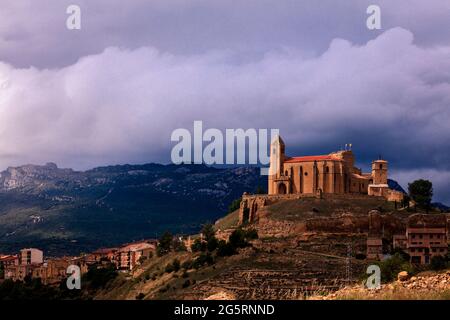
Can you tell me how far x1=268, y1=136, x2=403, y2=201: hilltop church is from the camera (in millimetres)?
79688

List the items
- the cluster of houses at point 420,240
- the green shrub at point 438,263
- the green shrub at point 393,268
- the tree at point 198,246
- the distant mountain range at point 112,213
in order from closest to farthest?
the green shrub at point 393,268
the green shrub at point 438,263
the cluster of houses at point 420,240
the tree at point 198,246
the distant mountain range at point 112,213

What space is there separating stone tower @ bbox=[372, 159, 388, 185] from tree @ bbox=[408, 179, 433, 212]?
366 cm

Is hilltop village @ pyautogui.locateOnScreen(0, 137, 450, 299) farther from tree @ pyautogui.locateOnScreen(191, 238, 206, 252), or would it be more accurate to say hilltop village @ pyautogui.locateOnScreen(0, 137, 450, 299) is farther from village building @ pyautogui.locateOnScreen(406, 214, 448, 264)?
tree @ pyautogui.locateOnScreen(191, 238, 206, 252)

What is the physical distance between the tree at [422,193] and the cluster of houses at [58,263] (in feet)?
118

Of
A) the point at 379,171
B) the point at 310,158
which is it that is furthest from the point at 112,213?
the point at 379,171

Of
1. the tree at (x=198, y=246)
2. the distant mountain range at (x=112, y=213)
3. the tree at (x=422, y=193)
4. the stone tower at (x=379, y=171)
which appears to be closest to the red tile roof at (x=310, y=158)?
the stone tower at (x=379, y=171)

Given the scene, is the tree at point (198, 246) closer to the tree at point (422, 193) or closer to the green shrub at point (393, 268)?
the tree at point (422, 193)

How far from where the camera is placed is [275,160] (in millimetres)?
82250

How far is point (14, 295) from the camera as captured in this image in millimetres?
83375

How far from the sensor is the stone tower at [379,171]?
80375mm

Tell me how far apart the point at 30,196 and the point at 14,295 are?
11461cm

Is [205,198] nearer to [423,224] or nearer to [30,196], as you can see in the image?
[30,196]

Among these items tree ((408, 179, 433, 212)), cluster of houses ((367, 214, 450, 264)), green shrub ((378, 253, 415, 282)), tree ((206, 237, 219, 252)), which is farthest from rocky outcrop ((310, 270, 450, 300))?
tree ((408, 179, 433, 212))
